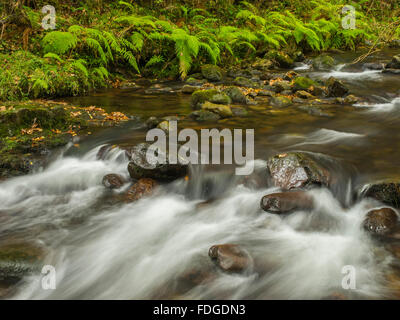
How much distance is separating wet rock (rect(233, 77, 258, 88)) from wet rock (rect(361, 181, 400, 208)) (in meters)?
5.57

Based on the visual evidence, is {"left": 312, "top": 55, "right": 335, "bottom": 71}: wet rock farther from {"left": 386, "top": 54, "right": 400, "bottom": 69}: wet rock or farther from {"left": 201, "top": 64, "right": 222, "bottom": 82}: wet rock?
{"left": 201, "top": 64, "right": 222, "bottom": 82}: wet rock

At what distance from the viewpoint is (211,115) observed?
6.56m

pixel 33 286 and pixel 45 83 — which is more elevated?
pixel 45 83

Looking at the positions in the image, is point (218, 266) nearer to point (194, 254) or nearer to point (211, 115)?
point (194, 254)

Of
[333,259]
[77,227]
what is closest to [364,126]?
[333,259]

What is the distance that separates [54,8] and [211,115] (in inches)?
283

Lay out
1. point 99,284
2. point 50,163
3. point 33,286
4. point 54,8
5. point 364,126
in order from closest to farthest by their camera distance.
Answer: point 33,286 → point 99,284 → point 50,163 → point 364,126 → point 54,8

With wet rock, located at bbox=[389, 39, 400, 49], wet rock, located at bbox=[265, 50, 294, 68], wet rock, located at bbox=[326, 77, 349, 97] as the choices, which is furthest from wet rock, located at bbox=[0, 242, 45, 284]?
wet rock, located at bbox=[389, 39, 400, 49]

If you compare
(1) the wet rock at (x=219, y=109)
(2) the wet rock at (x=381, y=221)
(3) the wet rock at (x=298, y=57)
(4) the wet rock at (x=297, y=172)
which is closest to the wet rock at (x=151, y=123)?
(1) the wet rock at (x=219, y=109)

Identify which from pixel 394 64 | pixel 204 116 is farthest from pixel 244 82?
pixel 394 64

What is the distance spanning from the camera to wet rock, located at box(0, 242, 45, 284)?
2.93m

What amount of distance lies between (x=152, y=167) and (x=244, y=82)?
18.1 feet

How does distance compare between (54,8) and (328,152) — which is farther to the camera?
(54,8)

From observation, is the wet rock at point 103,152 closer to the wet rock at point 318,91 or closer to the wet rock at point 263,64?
the wet rock at point 318,91
